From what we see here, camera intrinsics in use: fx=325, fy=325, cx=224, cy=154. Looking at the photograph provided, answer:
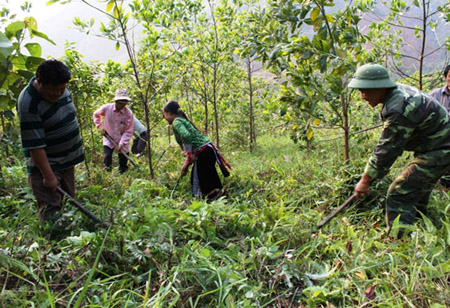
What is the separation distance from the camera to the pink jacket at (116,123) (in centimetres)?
Result: 507

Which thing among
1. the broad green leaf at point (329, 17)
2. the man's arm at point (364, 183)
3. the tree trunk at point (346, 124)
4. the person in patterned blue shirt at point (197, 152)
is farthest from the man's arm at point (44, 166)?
the tree trunk at point (346, 124)

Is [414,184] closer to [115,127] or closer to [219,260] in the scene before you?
[219,260]

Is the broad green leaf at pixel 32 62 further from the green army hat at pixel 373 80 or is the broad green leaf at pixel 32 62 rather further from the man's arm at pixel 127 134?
the man's arm at pixel 127 134

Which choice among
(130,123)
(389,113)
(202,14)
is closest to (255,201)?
(389,113)

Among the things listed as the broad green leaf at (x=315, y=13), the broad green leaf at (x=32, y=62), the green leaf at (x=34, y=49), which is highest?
the broad green leaf at (x=315, y=13)

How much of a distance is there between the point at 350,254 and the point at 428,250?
0.52m

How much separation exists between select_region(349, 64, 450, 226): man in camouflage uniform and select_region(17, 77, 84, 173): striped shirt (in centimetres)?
237

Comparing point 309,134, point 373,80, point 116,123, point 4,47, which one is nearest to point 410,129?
point 373,80

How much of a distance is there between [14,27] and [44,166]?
1078mm

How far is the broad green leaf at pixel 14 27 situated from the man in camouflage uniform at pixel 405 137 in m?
2.28

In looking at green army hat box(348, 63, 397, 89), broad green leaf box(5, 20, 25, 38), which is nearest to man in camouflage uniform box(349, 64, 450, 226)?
green army hat box(348, 63, 397, 89)

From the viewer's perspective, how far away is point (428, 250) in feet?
7.52

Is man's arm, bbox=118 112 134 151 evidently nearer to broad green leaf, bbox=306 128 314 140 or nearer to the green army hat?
broad green leaf, bbox=306 128 314 140

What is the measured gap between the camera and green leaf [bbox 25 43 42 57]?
2172 millimetres
